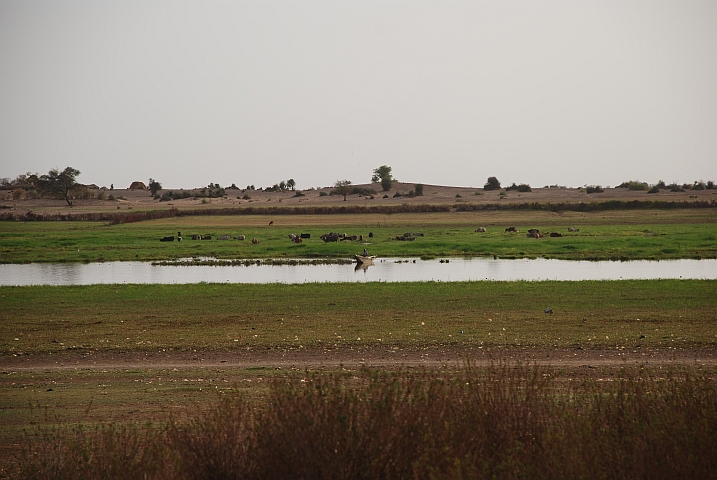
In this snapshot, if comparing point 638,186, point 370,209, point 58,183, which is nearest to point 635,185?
point 638,186

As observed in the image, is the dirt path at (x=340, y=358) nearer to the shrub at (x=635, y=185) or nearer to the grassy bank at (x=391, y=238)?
the grassy bank at (x=391, y=238)

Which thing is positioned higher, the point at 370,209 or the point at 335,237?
the point at 370,209

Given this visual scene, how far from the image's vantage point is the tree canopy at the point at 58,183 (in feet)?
395

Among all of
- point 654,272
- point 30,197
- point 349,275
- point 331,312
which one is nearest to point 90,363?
point 331,312

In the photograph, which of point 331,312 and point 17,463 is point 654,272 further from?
point 17,463

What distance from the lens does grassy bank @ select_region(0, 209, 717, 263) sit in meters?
45.2

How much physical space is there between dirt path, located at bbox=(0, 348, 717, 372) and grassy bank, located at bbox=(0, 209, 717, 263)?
28533 millimetres

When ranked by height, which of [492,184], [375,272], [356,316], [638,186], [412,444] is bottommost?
[375,272]

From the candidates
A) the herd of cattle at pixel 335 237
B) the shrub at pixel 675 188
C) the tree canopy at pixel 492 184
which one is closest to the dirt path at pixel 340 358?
the herd of cattle at pixel 335 237

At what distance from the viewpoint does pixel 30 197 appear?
12325 cm

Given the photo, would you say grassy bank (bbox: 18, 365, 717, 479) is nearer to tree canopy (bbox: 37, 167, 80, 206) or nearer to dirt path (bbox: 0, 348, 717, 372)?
dirt path (bbox: 0, 348, 717, 372)

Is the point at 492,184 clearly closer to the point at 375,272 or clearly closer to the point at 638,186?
the point at 638,186

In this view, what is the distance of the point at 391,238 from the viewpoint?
54875 millimetres

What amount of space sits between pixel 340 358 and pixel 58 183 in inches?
4627
